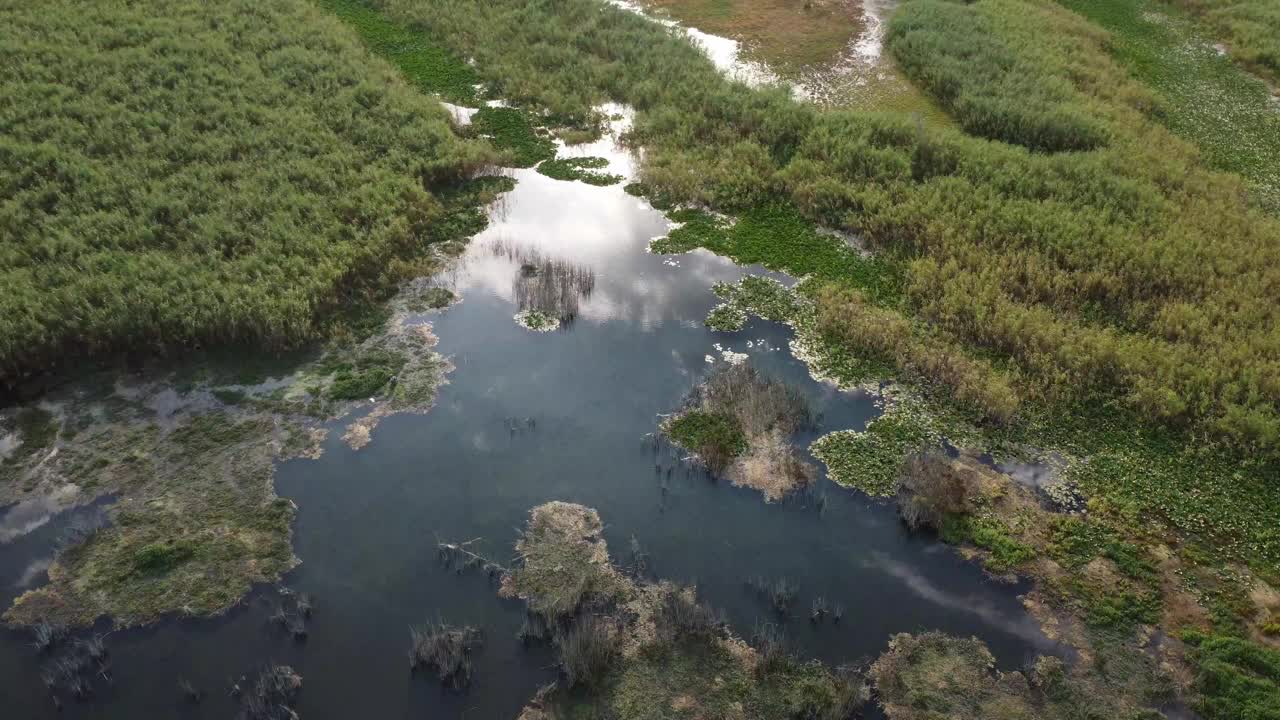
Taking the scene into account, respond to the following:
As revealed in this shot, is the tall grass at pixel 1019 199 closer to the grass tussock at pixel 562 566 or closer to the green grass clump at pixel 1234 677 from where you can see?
the green grass clump at pixel 1234 677

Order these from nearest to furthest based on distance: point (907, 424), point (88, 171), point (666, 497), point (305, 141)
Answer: point (666, 497) < point (907, 424) < point (88, 171) < point (305, 141)

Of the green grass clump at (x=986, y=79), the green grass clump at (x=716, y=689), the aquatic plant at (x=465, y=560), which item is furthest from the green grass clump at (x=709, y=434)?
the green grass clump at (x=986, y=79)

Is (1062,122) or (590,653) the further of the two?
(1062,122)

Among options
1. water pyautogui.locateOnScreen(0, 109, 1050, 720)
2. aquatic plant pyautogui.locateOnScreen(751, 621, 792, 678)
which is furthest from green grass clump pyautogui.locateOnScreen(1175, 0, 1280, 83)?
aquatic plant pyautogui.locateOnScreen(751, 621, 792, 678)

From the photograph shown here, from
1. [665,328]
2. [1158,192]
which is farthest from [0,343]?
[1158,192]

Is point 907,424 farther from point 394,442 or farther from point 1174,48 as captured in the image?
point 1174,48

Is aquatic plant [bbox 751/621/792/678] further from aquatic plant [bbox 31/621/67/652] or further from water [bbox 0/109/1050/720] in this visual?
aquatic plant [bbox 31/621/67/652]
